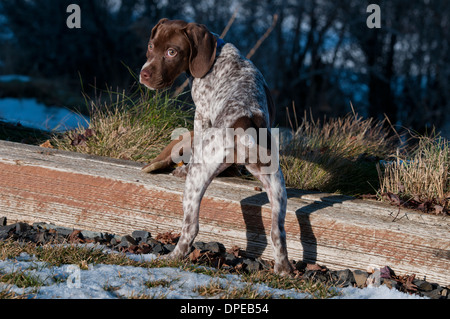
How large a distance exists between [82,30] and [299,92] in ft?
21.4

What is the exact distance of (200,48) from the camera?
439 centimetres

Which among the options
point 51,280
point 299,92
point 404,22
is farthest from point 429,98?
point 51,280

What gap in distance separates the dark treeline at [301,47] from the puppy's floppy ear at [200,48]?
7.65 m

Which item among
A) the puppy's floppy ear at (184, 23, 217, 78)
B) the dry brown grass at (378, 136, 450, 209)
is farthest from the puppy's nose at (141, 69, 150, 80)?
the dry brown grass at (378, 136, 450, 209)

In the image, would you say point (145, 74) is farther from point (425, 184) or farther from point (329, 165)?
point (425, 184)

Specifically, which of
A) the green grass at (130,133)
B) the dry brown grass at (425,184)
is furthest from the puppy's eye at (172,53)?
the dry brown grass at (425,184)

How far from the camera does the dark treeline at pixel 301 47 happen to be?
41.3 feet

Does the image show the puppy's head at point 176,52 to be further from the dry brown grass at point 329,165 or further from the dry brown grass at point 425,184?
the dry brown grass at point 425,184

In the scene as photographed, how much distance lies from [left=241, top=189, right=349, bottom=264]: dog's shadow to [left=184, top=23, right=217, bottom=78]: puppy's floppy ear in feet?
4.00

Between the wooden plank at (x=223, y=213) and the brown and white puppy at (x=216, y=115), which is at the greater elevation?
the brown and white puppy at (x=216, y=115)

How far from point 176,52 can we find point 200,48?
8.7 inches

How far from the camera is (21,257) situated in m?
3.65

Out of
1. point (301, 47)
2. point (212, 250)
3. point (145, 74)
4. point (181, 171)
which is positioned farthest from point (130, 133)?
point (301, 47)

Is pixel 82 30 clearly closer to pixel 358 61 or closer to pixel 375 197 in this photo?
pixel 358 61
